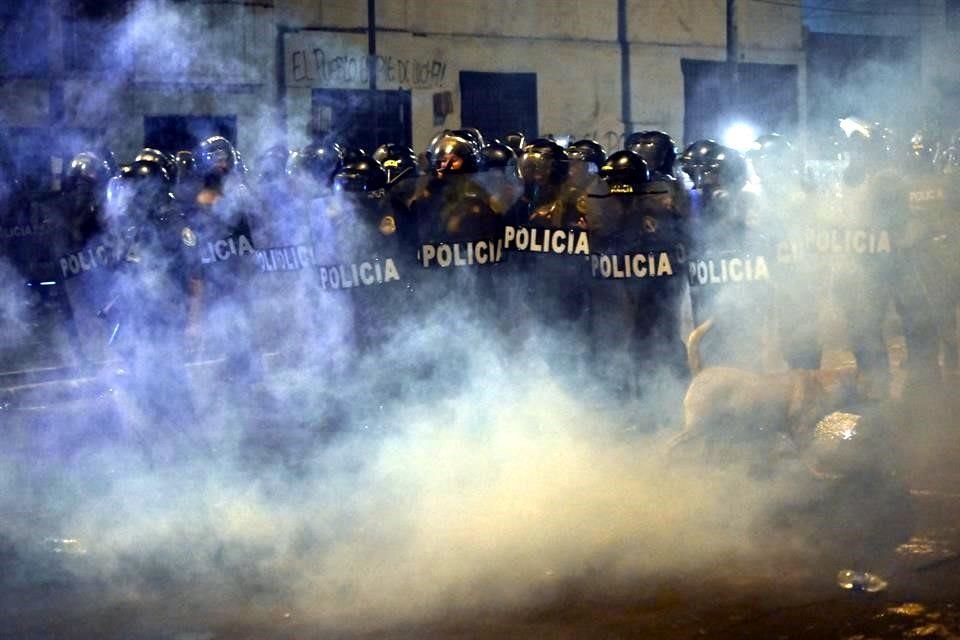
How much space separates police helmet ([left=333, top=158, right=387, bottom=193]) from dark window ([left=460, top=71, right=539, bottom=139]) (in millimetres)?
11526

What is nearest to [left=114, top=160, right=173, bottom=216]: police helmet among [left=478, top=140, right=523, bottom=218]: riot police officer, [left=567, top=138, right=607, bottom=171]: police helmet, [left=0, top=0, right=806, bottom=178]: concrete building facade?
[left=478, top=140, right=523, bottom=218]: riot police officer

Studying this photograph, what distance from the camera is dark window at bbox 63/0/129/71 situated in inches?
642

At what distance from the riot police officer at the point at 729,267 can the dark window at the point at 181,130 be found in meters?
10.5

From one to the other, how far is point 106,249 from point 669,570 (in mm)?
4928

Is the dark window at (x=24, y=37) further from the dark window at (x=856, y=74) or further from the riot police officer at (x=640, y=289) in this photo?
the dark window at (x=856, y=74)

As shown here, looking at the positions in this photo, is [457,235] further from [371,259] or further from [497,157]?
[497,157]

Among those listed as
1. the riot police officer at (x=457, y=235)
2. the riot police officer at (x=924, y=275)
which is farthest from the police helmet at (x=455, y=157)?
the riot police officer at (x=924, y=275)

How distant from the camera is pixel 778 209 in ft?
27.0

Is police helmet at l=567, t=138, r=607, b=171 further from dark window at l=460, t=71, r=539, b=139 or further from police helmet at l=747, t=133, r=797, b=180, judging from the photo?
dark window at l=460, t=71, r=539, b=139

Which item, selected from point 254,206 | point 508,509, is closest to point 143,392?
point 254,206

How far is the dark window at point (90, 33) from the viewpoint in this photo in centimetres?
1630

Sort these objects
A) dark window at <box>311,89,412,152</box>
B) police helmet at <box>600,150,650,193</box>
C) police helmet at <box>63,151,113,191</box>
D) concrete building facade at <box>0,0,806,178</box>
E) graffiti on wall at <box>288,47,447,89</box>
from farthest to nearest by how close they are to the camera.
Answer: dark window at <box>311,89,412,152</box>
graffiti on wall at <box>288,47,447,89</box>
concrete building facade at <box>0,0,806,178</box>
police helmet at <box>63,151,113,191</box>
police helmet at <box>600,150,650,193</box>

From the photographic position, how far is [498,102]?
20.6m

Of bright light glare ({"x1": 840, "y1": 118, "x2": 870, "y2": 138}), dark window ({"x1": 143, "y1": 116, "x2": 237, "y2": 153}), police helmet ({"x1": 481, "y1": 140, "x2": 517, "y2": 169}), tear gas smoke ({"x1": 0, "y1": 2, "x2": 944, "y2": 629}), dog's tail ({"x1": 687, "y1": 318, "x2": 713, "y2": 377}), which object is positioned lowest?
tear gas smoke ({"x1": 0, "y1": 2, "x2": 944, "y2": 629})
